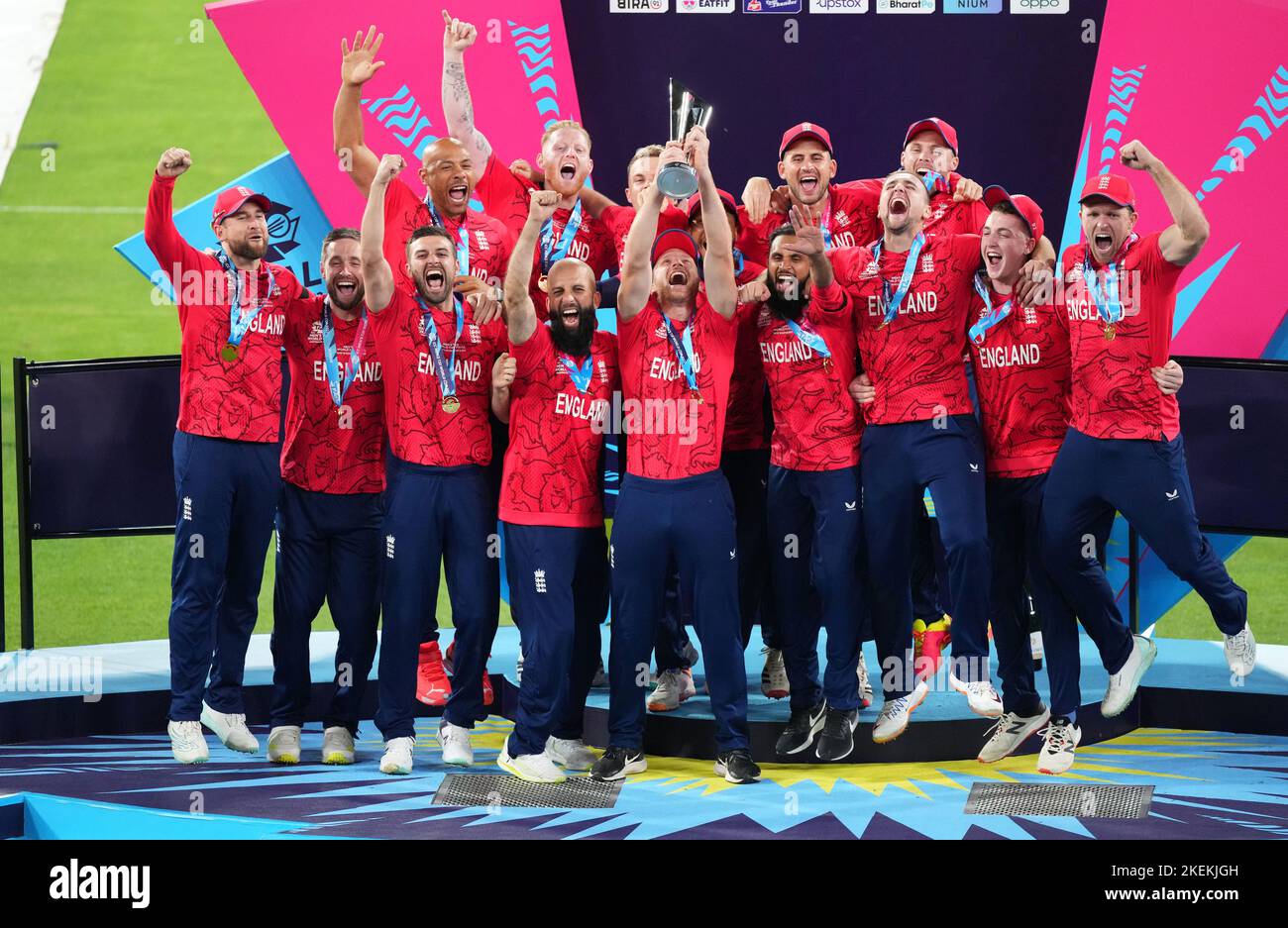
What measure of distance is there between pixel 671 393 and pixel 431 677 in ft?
6.37

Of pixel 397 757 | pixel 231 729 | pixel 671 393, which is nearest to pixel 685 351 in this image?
pixel 671 393

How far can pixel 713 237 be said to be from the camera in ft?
20.9

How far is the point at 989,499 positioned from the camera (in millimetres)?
6781

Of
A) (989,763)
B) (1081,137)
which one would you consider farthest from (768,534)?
(1081,137)

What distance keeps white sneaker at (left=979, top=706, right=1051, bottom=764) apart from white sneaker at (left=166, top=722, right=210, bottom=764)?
9.94 ft

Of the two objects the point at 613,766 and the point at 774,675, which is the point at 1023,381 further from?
the point at 613,766

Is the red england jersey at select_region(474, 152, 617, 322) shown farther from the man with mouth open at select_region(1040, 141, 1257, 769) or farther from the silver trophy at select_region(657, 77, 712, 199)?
the man with mouth open at select_region(1040, 141, 1257, 769)

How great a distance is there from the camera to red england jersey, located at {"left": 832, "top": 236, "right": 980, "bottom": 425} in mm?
6609

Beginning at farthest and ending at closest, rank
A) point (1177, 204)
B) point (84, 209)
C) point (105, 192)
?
point (105, 192), point (84, 209), point (1177, 204)

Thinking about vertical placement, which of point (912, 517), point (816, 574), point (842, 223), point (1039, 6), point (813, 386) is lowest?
point (816, 574)

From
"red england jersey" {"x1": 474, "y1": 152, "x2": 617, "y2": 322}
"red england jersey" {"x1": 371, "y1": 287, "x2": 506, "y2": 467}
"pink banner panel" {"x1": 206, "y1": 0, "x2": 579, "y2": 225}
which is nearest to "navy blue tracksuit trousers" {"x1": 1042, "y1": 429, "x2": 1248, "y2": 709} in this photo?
"red england jersey" {"x1": 474, "y1": 152, "x2": 617, "y2": 322}
